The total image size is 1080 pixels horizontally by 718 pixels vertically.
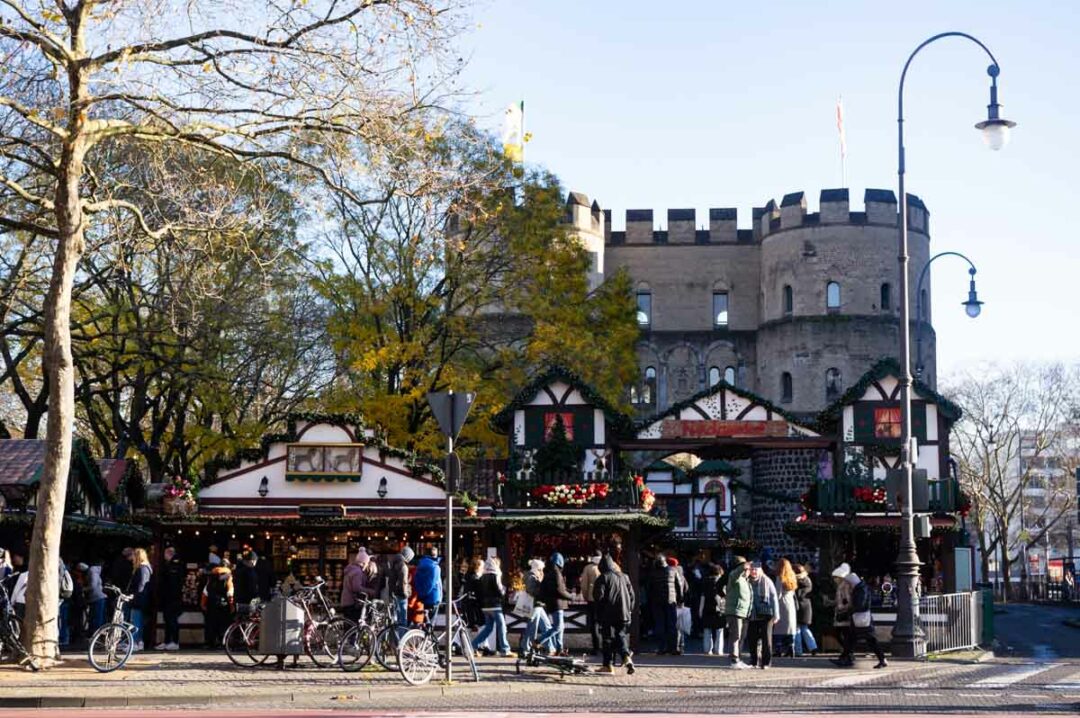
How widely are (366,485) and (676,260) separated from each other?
4678 cm

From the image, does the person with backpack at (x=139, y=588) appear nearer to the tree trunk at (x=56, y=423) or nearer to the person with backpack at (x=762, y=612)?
the tree trunk at (x=56, y=423)

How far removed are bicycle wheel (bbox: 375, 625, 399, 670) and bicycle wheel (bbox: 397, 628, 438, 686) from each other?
1.31 m

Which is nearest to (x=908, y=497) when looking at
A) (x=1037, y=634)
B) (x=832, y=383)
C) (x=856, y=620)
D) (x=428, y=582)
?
(x=856, y=620)

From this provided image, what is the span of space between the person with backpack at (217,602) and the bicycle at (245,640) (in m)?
3.82

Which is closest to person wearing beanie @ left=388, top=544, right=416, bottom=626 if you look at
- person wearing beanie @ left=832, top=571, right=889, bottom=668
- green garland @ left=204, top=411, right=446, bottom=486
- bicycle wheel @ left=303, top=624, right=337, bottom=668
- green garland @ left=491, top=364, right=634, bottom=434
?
bicycle wheel @ left=303, top=624, right=337, bottom=668

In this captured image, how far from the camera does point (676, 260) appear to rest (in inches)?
2886

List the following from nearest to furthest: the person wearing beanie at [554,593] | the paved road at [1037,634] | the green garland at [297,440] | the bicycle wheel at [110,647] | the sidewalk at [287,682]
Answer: the sidewalk at [287,682] → the bicycle wheel at [110,647] → the person wearing beanie at [554,593] → the green garland at [297,440] → the paved road at [1037,634]

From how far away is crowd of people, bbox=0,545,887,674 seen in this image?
21.2 m

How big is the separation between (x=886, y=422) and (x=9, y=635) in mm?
20273

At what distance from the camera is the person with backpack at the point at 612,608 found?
20016 millimetres

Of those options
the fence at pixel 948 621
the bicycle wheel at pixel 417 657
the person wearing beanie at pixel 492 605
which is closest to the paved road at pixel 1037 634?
the fence at pixel 948 621

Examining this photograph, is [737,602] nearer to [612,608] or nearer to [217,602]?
[612,608]

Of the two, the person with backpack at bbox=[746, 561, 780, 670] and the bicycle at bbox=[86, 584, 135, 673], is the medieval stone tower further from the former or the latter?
the bicycle at bbox=[86, 584, 135, 673]

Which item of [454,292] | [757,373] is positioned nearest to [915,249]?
[757,373]
